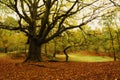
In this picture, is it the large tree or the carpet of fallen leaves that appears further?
the large tree

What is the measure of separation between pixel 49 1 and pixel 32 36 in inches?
182

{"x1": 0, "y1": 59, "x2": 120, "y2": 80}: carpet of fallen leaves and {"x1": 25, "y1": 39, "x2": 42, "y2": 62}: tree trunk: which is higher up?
{"x1": 25, "y1": 39, "x2": 42, "y2": 62}: tree trunk

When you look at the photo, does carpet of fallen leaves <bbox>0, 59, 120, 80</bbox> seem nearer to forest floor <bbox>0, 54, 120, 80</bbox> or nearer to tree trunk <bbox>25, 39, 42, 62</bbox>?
forest floor <bbox>0, 54, 120, 80</bbox>

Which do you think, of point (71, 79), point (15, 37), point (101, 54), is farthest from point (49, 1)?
point (101, 54)

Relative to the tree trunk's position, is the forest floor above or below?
below

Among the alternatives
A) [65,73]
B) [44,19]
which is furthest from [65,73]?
[44,19]

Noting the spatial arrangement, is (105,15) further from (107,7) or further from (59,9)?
(59,9)

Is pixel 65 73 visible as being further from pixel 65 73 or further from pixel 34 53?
pixel 34 53

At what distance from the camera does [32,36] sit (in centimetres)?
2494

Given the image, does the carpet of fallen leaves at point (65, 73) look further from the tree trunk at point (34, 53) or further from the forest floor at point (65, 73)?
the tree trunk at point (34, 53)

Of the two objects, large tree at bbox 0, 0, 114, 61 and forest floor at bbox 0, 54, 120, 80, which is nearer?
forest floor at bbox 0, 54, 120, 80

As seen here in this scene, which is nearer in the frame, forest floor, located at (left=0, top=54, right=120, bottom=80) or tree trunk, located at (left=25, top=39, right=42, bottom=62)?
forest floor, located at (left=0, top=54, right=120, bottom=80)

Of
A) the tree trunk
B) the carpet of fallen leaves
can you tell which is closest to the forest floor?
the carpet of fallen leaves

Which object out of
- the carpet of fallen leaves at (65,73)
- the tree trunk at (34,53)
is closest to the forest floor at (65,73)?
the carpet of fallen leaves at (65,73)
